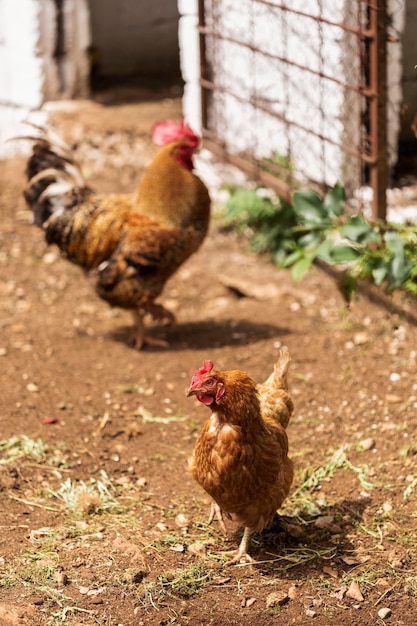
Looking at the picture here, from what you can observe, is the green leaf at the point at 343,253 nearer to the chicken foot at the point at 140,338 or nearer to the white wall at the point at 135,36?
the chicken foot at the point at 140,338

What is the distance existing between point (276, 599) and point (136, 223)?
2752 millimetres

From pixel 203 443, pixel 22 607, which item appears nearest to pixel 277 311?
pixel 203 443

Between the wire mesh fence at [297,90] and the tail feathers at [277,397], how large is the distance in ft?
5.96

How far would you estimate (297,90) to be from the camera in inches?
249

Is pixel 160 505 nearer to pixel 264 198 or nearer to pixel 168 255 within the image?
pixel 168 255

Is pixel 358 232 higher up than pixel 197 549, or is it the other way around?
pixel 358 232

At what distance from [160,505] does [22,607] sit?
94 centimetres

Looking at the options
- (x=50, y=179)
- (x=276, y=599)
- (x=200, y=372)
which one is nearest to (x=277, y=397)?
(x=200, y=372)

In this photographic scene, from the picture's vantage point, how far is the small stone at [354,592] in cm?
331

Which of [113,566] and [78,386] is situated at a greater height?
[113,566]

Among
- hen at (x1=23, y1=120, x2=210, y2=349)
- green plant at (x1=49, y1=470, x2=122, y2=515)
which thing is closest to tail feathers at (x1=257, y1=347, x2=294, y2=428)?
green plant at (x1=49, y1=470, x2=122, y2=515)

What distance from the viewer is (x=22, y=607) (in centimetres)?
318

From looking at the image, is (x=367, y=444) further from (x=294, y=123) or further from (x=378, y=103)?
(x=294, y=123)

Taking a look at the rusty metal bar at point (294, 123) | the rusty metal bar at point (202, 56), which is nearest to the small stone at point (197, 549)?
the rusty metal bar at point (294, 123)
